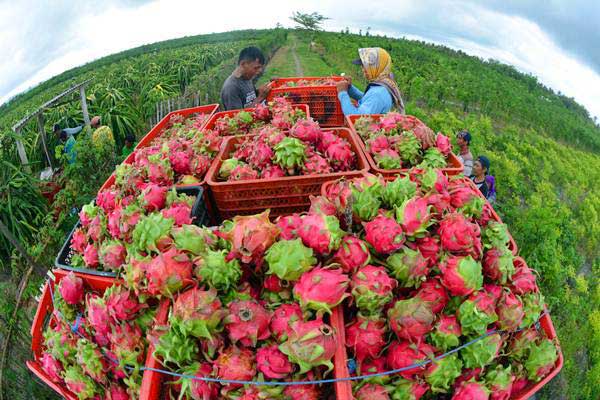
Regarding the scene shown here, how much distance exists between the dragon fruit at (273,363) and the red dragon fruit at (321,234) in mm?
417

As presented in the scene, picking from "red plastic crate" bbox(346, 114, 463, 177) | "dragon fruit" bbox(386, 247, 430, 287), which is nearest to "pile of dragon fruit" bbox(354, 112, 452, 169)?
"red plastic crate" bbox(346, 114, 463, 177)

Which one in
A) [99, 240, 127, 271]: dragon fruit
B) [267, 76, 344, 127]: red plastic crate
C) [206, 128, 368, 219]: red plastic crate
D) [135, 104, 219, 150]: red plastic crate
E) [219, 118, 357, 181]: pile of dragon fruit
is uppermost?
[267, 76, 344, 127]: red plastic crate

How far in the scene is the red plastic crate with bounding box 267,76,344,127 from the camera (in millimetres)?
4641

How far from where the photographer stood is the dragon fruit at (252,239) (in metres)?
1.51

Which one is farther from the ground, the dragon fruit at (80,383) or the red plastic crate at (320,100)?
the red plastic crate at (320,100)

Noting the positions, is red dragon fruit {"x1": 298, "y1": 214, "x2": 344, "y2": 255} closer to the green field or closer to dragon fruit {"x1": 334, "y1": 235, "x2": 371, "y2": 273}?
dragon fruit {"x1": 334, "y1": 235, "x2": 371, "y2": 273}

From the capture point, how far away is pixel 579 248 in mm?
6738

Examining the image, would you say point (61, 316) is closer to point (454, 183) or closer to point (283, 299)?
point (283, 299)

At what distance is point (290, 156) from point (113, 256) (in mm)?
1152

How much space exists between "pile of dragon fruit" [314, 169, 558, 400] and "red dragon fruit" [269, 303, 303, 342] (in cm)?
21

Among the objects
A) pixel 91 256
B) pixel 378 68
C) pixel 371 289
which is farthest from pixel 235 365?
pixel 378 68

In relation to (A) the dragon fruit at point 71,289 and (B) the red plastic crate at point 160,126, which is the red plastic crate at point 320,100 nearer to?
(B) the red plastic crate at point 160,126

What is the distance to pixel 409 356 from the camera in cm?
143

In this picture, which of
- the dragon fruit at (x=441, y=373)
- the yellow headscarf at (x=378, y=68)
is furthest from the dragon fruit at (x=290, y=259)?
the yellow headscarf at (x=378, y=68)
